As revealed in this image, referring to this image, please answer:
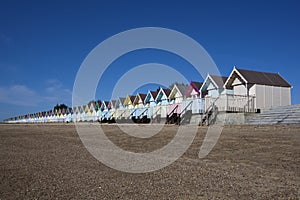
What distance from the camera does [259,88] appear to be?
2684 cm

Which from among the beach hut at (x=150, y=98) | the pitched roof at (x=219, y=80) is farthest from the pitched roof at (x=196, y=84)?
the beach hut at (x=150, y=98)

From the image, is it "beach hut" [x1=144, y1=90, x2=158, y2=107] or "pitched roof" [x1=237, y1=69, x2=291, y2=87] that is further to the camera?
"beach hut" [x1=144, y1=90, x2=158, y2=107]

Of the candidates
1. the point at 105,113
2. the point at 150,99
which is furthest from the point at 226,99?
the point at 105,113

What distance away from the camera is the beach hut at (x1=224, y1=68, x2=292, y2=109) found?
26.4 m

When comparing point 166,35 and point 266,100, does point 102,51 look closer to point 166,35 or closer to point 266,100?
point 166,35

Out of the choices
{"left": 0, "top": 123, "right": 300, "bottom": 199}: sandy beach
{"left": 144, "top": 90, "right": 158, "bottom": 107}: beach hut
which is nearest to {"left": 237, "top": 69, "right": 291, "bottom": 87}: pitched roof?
{"left": 0, "top": 123, "right": 300, "bottom": 199}: sandy beach

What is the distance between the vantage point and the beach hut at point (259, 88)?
26372 millimetres

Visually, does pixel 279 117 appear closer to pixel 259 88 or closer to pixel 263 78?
pixel 259 88

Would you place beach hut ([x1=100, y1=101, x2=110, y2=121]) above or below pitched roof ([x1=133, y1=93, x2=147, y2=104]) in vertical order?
below

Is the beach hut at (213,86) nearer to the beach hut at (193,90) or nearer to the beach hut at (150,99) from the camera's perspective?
the beach hut at (193,90)

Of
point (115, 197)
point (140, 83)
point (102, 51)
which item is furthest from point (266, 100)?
point (115, 197)

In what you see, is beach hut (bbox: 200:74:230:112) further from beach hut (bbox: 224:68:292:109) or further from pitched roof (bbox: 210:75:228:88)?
beach hut (bbox: 224:68:292:109)

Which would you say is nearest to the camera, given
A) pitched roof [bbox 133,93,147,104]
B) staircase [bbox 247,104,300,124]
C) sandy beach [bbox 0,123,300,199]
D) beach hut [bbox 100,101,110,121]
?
sandy beach [bbox 0,123,300,199]

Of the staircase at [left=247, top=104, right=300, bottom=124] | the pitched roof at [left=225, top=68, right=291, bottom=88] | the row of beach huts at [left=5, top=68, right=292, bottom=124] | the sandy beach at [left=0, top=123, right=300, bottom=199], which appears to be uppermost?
the pitched roof at [left=225, top=68, right=291, bottom=88]
